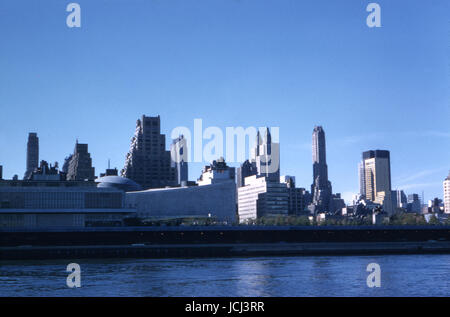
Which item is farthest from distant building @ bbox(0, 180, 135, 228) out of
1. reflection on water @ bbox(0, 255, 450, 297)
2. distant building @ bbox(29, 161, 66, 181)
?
reflection on water @ bbox(0, 255, 450, 297)

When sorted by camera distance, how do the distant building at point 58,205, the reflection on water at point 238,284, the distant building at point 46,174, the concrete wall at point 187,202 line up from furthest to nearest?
the concrete wall at point 187,202
the distant building at point 46,174
the distant building at point 58,205
the reflection on water at point 238,284

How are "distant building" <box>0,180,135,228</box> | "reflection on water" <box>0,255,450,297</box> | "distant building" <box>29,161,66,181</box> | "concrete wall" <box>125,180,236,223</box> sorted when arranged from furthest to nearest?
"concrete wall" <box>125,180,236,223</box>, "distant building" <box>29,161,66,181</box>, "distant building" <box>0,180,135,228</box>, "reflection on water" <box>0,255,450,297</box>

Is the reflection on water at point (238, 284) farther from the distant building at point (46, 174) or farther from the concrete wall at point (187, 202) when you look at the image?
the concrete wall at point (187, 202)

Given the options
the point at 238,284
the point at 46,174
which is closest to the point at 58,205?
the point at 46,174

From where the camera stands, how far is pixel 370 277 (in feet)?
183

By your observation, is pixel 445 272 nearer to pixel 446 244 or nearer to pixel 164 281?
pixel 164 281

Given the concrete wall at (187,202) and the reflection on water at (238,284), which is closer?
the reflection on water at (238,284)

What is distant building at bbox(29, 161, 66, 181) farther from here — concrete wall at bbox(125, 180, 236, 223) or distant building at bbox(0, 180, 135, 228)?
concrete wall at bbox(125, 180, 236, 223)

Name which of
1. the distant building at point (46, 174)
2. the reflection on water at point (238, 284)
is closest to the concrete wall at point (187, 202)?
the distant building at point (46, 174)

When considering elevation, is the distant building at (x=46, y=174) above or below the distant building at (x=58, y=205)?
above

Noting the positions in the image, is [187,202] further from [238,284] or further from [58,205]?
[238,284]
